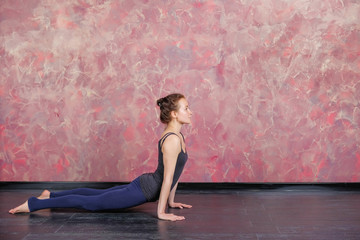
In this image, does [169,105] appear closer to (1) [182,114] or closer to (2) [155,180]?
(1) [182,114]

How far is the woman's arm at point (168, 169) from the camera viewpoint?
3201mm

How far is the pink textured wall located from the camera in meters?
4.60

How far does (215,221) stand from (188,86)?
5.68 feet

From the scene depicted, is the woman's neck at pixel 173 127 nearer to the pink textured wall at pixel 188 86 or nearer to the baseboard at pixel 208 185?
the pink textured wall at pixel 188 86

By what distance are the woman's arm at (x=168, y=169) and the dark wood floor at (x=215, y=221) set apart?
2.5 inches

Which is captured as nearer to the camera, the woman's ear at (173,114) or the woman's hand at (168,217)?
the woman's hand at (168,217)

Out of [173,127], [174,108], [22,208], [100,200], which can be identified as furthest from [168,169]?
[22,208]

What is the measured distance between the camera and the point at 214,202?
400cm

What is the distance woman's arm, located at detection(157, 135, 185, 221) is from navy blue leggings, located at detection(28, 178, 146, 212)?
7.7 inches

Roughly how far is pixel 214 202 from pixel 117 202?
97cm

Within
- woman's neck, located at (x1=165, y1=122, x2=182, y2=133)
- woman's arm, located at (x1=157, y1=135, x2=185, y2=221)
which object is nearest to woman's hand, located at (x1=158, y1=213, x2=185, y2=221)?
woman's arm, located at (x1=157, y1=135, x2=185, y2=221)

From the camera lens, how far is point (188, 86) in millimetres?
4648

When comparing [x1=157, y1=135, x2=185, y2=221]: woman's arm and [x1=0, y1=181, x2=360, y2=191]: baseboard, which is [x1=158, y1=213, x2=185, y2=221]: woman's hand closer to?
[x1=157, y1=135, x2=185, y2=221]: woman's arm

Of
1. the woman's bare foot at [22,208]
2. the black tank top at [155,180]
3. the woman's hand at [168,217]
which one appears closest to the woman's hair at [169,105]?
the black tank top at [155,180]
